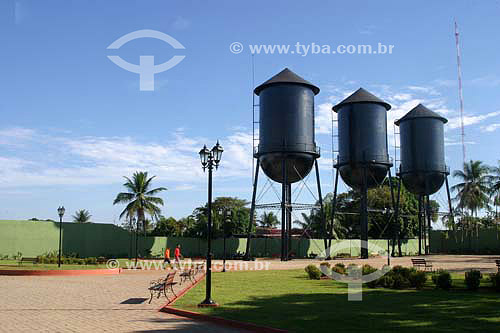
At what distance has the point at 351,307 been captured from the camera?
567 inches

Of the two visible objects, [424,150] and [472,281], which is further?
[424,150]

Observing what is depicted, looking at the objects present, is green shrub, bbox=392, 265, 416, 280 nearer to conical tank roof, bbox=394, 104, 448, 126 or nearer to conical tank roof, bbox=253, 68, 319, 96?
conical tank roof, bbox=253, 68, 319, 96

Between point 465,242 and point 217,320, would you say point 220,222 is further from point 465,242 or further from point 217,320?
point 217,320

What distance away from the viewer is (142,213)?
56.4 m

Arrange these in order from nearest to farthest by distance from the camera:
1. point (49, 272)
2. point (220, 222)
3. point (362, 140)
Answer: point (49, 272), point (362, 140), point (220, 222)

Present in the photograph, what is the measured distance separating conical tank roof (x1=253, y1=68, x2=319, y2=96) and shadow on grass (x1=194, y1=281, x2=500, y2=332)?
3047cm

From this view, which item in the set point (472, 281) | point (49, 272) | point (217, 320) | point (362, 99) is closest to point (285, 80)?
point (362, 99)

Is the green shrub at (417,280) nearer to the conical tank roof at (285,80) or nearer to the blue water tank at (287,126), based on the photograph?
the blue water tank at (287,126)

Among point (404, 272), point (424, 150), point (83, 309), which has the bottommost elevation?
point (83, 309)

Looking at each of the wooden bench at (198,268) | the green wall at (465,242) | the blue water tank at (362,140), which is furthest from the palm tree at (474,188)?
the wooden bench at (198,268)

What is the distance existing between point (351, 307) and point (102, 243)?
35.1m

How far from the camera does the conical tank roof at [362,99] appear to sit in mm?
51688

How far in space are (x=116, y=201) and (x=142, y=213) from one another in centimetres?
308

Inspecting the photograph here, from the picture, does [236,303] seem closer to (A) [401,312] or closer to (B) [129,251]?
(A) [401,312]
